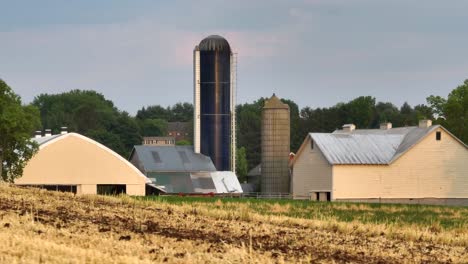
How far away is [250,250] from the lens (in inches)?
741

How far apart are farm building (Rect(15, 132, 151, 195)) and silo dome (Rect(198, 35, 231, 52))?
1963 cm

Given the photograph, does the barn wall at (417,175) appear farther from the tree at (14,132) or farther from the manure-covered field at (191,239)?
the manure-covered field at (191,239)

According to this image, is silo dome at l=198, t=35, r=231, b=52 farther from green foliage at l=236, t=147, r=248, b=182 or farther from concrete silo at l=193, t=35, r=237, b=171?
green foliage at l=236, t=147, r=248, b=182

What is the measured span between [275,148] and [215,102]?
7.83m

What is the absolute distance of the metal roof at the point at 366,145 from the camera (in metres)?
89.9

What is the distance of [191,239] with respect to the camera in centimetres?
2141

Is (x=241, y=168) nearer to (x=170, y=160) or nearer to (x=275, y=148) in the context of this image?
(x=275, y=148)

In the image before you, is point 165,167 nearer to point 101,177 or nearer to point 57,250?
point 101,177

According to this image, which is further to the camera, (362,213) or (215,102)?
(215,102)

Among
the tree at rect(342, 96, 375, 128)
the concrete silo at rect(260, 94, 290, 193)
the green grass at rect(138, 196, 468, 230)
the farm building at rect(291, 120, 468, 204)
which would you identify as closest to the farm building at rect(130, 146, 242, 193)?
the concrete silo at rect(260, 94, 290, 193)

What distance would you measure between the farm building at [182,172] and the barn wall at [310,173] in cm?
804

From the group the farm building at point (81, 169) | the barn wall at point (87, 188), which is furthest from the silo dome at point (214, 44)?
the barn wall at point (87, 188)

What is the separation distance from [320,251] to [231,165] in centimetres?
8502

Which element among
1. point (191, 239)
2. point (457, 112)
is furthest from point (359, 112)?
point (191, 239)
